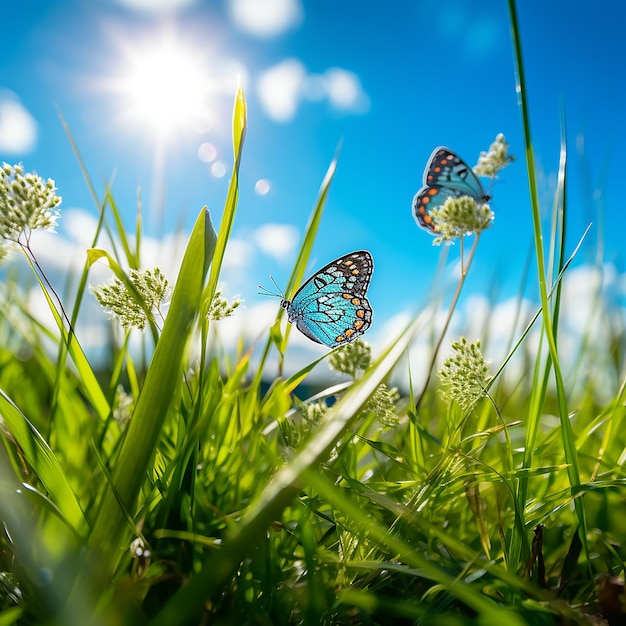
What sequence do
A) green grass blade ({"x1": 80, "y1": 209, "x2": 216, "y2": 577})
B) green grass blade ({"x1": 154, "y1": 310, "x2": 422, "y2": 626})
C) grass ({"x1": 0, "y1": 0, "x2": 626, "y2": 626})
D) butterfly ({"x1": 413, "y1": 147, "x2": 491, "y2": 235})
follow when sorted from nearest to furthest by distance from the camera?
1. green grass blade ({"x1": 154, "y1": 310, "x2": 422, "y2": 626})
2. grass ({"x1": 0, "y1": 0, "x2": 626, "y2": 626})
3. green grass blade ({"x1": 80, "y1": 209, "x2": 216, "y2": 577})
4. butterfly ({"x1": 413, "y1": 147, "x2": 491, "y2": 235})

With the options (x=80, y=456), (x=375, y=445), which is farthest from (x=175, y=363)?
(x=80, y=456)

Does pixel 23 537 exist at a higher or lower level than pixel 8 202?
lower

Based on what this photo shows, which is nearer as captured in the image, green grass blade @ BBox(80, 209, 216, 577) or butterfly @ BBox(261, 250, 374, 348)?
green grass blade @ BBox(80, 209, 216, 577)

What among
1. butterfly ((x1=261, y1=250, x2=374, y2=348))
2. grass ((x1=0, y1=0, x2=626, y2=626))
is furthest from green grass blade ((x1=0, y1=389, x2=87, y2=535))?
butterfly ((x1=261, y1=250, x2=374, y2=348))

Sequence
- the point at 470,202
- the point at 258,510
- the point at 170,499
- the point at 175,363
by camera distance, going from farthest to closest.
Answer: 1. the point at 470,202
2. the point at 170,499
3. the point at 175,363
4. the point at 258,510

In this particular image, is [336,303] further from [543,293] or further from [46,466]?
[46,466]

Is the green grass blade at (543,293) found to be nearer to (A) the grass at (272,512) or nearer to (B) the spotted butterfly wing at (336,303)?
(A) the grass at (272,512)

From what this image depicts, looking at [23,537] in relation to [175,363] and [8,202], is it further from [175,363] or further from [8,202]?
[8,202]

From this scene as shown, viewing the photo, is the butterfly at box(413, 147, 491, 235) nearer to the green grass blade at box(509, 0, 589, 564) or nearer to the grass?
the grass

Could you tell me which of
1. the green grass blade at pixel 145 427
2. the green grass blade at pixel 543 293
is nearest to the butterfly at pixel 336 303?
the green grass blade at pixel 543 293
